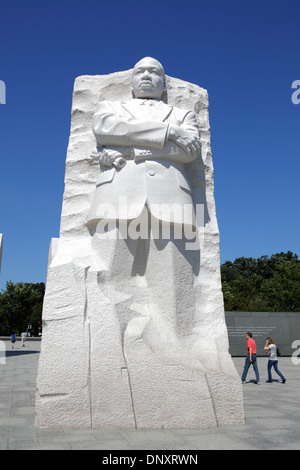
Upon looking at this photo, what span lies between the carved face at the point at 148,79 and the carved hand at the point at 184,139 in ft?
2.87

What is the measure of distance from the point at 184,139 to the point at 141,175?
73 centimetres

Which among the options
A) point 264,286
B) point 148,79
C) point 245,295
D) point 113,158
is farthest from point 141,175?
point 245,295

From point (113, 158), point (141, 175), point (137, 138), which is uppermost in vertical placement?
point (137, 138)

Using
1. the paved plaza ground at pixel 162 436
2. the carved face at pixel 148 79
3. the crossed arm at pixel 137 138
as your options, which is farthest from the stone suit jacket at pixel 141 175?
the paved plaza ground at pixel 162 436

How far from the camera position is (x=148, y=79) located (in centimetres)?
577

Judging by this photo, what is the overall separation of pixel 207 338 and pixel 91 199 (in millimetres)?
2353

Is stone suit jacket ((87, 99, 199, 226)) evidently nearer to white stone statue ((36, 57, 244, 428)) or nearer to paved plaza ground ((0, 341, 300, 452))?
white stone statue ((36, 57, 244, 428))

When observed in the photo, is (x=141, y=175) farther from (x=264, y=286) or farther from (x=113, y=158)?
(x=264, y=286)

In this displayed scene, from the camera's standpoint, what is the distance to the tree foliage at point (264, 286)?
34.2 meters

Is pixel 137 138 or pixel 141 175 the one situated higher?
pixel 137 138

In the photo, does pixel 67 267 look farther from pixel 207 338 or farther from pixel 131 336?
pixel 207 338

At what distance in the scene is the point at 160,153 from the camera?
5.26 metres

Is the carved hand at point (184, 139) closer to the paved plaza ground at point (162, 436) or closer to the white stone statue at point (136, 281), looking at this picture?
the white stone statue at point (136, 281)

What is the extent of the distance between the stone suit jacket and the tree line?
25.9 m
